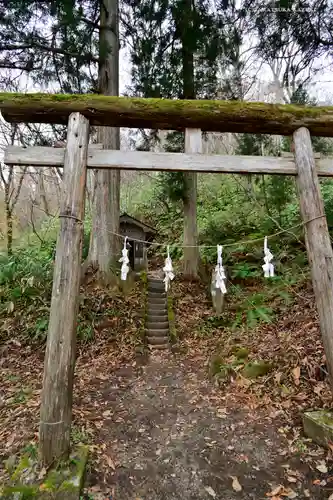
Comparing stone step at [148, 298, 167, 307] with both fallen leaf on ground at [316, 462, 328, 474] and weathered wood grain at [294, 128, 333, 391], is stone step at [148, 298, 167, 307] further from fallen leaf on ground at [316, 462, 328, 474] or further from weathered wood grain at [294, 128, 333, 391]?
fallen leaf on ground at [316, 462, 328, 474]

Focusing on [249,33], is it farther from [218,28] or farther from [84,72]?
[84,72]

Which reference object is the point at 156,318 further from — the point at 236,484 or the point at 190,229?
the point at 236,484

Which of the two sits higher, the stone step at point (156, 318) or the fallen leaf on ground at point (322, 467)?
the stone step at point (156, 318)

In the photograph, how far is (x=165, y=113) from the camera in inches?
137

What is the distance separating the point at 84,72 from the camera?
7.15 m

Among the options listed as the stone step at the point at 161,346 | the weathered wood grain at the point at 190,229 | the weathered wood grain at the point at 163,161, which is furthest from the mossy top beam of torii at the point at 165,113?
the weathered wood grain at the point at 190,229

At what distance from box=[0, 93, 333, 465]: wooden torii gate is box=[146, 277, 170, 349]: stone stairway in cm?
376

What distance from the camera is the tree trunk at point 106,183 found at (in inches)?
290

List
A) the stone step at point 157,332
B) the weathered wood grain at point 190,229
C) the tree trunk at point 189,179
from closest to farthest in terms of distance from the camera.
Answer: the stone step at point 157,332 → the tree trunk at point 189,179 → the weathered wood grain at point 190,229

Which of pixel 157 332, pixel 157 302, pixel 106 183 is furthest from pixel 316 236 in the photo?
pixel 106 183

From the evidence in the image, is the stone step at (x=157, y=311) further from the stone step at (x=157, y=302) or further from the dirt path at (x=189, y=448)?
the dirt path at (x=189, y=448)

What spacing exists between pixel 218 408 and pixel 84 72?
7.84m

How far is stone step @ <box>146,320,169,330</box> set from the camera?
23.3 ft

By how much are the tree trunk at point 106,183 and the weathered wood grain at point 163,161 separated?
389cm
